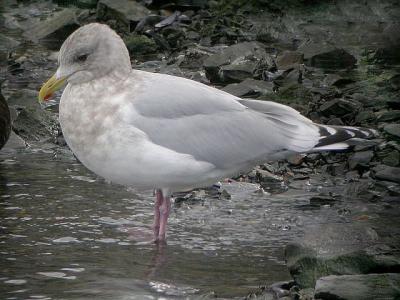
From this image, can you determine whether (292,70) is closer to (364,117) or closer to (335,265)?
(364,117)

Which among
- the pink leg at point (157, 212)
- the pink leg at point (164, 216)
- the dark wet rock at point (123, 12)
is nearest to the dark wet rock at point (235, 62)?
the dark wet rock at point (123, 12)

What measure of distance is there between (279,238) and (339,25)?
7.21 metres

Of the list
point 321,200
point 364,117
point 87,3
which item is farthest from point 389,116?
point 87,3

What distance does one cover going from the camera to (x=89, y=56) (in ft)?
22.3

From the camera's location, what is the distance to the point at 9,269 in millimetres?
5969

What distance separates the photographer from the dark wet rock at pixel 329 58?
37.9 ft

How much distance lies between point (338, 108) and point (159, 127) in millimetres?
3106

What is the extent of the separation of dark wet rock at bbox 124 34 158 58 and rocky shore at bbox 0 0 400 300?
13 mm

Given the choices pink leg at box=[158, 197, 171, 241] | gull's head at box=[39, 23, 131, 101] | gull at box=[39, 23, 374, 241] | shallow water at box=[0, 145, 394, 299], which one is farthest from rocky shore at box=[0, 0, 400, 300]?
gull's head at box=[39, 23, 131, 101]

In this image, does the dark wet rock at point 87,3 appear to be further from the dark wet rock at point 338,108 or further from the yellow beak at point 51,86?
the yellow beak at point 51,86

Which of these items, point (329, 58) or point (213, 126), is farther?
point (329, 58)

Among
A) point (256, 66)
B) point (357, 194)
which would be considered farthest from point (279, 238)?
point (256, 66)

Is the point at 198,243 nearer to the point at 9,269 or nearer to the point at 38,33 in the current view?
the point at 9,269

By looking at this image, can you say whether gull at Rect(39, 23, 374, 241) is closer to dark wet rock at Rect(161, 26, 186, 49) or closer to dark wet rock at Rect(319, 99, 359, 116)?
dark wet rock at Rect(319, 99, 359, 116)
